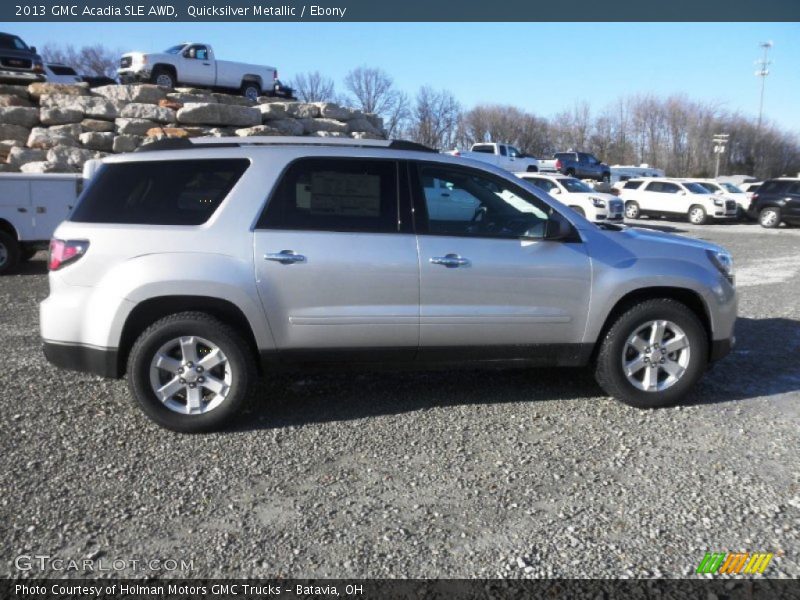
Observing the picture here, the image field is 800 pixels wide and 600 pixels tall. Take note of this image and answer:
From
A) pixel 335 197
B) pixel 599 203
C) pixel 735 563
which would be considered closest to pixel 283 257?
pixel 335 197

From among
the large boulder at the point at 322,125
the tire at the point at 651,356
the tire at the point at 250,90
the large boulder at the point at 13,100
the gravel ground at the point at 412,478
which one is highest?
the tire at the point at 250,90

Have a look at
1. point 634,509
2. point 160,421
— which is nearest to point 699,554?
point 634,509

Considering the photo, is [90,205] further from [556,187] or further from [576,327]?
[556,187]

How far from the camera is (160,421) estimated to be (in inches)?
169

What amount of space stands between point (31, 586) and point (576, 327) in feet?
11.6

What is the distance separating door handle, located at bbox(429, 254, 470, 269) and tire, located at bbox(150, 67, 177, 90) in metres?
23.0

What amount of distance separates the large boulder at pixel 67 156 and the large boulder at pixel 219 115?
4123mm

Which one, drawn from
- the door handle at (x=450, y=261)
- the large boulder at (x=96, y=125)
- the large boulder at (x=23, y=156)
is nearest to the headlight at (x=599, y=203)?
the large boulder at (x=96, y=125)

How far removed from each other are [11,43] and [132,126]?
168 inches

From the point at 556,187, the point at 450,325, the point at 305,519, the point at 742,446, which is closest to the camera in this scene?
the point at 305,519

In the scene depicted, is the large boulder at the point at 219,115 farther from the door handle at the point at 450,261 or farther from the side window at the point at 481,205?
the door handle at the point at 450,261

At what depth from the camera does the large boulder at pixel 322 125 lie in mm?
26517

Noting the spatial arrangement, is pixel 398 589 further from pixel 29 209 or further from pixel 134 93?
pixel 134 93

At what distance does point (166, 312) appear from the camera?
172 inches
